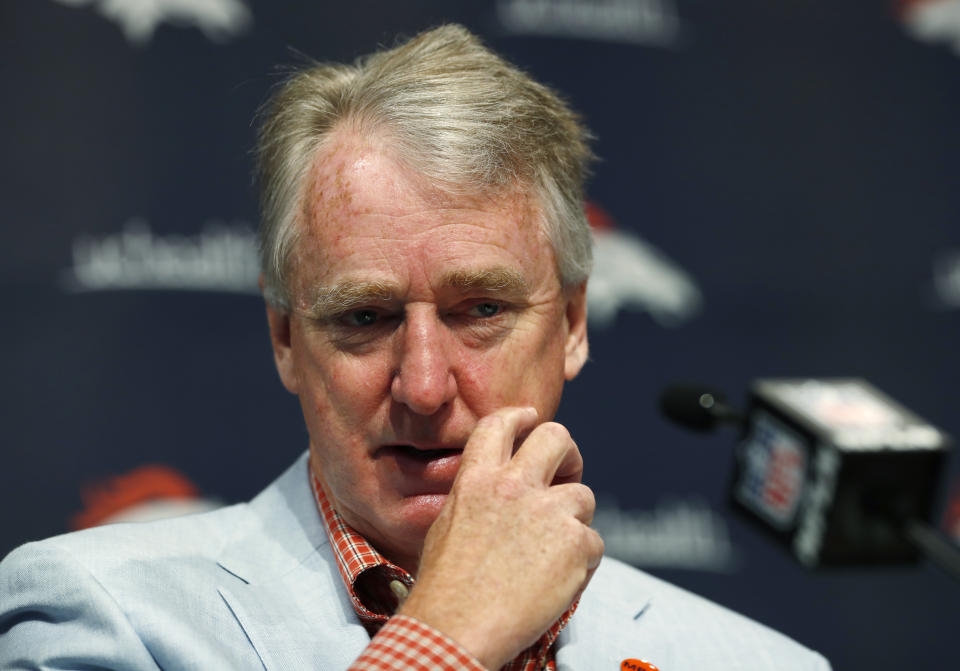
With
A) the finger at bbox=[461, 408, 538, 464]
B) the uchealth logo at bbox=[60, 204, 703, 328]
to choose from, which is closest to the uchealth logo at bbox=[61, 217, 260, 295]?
the uchealth logo at bbox=[60, 204, 703, 328]

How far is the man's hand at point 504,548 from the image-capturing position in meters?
1.40

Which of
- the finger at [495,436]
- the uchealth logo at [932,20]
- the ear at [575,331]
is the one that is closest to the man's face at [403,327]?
the finger at [495,436]

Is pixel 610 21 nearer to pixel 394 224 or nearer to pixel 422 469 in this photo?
pixel 394 224

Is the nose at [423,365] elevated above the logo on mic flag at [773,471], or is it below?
above

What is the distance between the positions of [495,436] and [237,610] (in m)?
0.55

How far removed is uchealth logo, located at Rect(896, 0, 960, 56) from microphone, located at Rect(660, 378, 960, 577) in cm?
239

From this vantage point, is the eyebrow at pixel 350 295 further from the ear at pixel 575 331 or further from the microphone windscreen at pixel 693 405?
the microphone windscreen at pixel 693 405

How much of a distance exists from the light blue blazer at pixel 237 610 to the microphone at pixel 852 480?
33 centimetres

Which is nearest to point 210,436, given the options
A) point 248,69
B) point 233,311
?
point 233,311

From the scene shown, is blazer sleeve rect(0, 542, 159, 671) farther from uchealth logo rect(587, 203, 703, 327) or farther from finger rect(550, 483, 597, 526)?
A: uchealth logo rect(587, 203, 703, 327)

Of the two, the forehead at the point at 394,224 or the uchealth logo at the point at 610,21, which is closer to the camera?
the forehead at the point at 394,224

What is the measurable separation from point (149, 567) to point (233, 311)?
1654 millimetres

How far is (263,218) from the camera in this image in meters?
2.08

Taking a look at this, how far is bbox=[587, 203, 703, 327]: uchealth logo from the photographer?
3.64 meters
